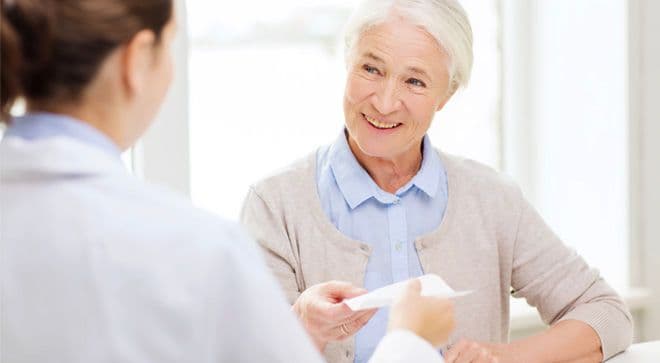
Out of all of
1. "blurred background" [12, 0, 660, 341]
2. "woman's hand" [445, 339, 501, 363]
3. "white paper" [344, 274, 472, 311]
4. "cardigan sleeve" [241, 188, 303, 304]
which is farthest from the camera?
"blurred background" [12, 0, 660, 341]

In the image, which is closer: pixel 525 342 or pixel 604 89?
pixel 525 342

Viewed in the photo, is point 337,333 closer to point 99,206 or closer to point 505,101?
point 99,206

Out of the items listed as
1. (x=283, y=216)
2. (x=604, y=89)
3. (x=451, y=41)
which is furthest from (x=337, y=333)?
(x=604, y=89)

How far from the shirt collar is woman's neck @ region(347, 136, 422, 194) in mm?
23

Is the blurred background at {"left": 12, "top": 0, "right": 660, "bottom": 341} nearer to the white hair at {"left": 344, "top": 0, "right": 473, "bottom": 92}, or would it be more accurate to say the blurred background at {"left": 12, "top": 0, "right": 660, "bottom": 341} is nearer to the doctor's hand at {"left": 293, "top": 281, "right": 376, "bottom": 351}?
the white hair at {"left": 344, "top": 0, "right": 473, "bottom": 92}

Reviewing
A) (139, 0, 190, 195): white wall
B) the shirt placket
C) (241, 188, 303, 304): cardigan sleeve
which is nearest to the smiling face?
the shirt placket

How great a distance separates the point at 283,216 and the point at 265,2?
999 mm

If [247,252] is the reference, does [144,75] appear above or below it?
above

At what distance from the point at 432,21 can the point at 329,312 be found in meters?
0.69

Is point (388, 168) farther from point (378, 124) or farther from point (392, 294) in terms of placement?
point (392, 294)

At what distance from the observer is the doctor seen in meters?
1.13

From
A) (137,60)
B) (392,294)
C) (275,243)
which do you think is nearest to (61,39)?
(137,60)

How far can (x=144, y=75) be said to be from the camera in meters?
1.23

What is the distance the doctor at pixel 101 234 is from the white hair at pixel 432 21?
110cm
